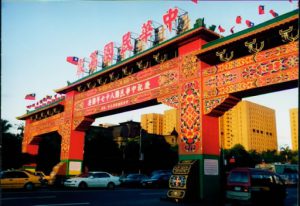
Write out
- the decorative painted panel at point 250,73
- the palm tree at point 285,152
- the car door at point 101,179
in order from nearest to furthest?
1. the decorative painted panel at point 250,73
2. the car door at point 101,179
3. the palm tree at point 285,152

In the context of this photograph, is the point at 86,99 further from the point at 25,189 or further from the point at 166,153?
the point at 166,153

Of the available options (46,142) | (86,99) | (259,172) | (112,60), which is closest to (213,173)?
(259,172)

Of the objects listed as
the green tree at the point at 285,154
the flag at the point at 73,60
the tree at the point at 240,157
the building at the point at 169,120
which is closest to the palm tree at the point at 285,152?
the green tree at the point at 285,154

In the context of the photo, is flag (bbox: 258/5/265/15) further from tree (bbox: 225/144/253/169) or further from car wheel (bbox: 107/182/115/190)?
tree (bbox: 225/144/253/169)

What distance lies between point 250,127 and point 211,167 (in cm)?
8779

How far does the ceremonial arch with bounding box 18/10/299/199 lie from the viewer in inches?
476

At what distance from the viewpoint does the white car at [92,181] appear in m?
20.2

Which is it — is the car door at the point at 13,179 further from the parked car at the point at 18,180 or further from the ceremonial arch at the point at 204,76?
the ceremonial arch at the point at 204,76

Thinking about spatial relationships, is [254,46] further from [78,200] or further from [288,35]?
[78,200]

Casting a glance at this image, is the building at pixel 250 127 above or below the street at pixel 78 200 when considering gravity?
above

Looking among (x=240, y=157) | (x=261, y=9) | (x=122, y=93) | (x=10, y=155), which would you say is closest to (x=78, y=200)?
(x=122, y=93)

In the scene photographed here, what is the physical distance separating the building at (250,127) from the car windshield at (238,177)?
274 ft

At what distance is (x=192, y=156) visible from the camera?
14.0 meters

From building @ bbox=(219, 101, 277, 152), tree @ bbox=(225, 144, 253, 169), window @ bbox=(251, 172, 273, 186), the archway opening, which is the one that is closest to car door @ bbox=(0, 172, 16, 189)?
window @ bbox=(251, 172, 273, 186)
